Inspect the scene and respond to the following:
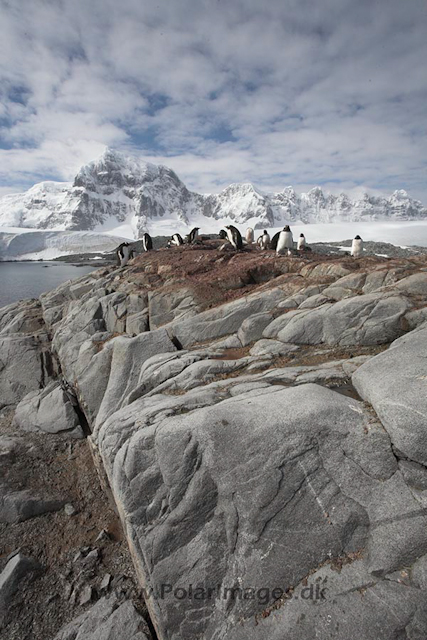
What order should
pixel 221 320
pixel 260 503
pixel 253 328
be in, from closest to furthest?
pixel 260 503 < pixel 253 328 < pixel 221 320

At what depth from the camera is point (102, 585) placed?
7.20 metres

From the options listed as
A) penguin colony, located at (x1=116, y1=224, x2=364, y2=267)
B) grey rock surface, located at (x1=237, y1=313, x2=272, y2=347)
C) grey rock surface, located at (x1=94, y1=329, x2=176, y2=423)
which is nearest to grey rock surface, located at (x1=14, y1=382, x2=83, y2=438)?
grey rock surface, located at (x1=94, y1=329, x2=176, y2=423)

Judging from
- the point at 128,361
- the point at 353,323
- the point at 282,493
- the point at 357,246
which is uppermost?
the point at 357,246

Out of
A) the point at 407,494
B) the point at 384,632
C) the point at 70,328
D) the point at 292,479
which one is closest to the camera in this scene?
the point at 384,632

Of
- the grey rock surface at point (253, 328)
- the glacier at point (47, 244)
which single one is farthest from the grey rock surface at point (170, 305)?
the glacier at point (47, 244)

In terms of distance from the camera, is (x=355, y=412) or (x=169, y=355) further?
(x=169, y=355)

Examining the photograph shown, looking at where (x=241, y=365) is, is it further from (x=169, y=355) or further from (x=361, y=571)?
(x=361, y=571)

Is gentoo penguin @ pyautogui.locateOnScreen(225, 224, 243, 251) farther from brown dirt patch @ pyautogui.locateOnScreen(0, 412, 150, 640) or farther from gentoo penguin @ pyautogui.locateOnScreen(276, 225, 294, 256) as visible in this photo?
brown dirt patch @ pyautogui.locateOnScreen(0, 412, 150, 640)

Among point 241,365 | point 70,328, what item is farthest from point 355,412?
point 70,328

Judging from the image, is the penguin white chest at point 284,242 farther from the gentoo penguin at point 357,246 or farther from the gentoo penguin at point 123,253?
the gentoo penguin at point 123,253

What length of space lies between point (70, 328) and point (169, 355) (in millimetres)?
10098

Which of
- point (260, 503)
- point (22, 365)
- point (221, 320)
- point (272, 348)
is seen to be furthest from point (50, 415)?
point (260, 503)

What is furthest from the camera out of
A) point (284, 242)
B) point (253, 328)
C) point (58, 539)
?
point (284, 242)

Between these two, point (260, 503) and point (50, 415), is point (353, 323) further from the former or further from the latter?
point (50, 415)
